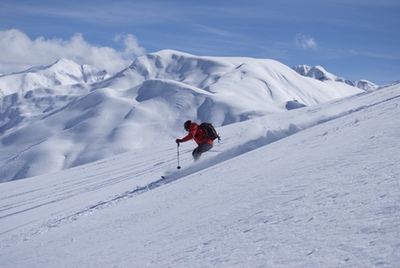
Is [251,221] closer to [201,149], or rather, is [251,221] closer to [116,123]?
[201,149]

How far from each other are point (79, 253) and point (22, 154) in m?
131

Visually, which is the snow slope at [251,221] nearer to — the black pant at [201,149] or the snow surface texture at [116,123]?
the black pant at [201,149]

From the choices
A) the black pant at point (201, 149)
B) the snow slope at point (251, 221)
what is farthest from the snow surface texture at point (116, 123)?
the snow slope at point (251, 221)

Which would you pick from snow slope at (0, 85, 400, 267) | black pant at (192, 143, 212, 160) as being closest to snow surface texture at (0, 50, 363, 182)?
black pant at (192, 143, 212, 160)

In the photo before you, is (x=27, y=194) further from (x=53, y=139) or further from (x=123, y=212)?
(x=53, y=139)

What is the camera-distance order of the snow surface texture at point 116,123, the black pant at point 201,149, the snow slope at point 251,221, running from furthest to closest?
1. the snow surface texture at point 116,123
2. the black pant at point 201,149
3. the snow slope at point 251,221

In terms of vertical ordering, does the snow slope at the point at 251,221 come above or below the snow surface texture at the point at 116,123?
below

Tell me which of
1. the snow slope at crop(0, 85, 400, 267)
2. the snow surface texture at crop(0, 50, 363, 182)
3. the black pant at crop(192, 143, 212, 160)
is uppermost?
the snow surface texture at crop(0, 50, 363, 182)

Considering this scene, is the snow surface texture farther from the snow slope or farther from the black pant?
the snow slope

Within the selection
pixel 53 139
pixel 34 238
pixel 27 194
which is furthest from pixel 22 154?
pixel 34 238

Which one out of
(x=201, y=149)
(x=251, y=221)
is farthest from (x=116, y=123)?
(x=251, y=221)

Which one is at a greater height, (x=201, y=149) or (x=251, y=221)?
(x=201, y=149)

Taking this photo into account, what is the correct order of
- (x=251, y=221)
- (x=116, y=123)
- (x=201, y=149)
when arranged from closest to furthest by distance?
(x=251, y=221) < (x=201, y=149) < (x=116, y=123)

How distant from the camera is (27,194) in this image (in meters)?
16.2
